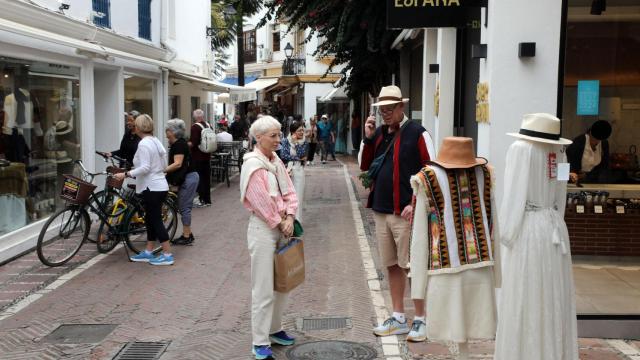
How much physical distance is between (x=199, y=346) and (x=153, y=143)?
3803mm

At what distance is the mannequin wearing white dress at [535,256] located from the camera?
187 inches

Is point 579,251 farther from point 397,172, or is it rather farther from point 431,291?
point 431,291

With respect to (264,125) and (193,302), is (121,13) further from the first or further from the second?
(264,125)

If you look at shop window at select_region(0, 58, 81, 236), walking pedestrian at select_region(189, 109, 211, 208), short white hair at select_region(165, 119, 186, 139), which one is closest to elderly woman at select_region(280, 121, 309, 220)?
short white hair at select_region(165, 119, 186, 139)

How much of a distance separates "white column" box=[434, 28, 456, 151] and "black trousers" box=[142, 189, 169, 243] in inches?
155

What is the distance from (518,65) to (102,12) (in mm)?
10148

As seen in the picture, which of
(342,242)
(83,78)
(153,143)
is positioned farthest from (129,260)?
(83,78)

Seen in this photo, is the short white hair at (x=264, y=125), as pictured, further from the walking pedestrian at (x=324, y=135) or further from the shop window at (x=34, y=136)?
the walking pedestrian at (x=324, y=135)

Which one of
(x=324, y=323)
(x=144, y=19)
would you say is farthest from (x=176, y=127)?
(x=144, y=19)

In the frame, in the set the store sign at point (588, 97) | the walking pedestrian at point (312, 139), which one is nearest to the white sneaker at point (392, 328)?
the store sign at point (588, 97)

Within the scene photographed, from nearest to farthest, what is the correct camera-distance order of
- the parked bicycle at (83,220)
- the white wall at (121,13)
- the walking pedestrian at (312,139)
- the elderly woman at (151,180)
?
the parked bicycle at (83,220) < the elderly woman at (151,180) < the white wall at (121,13) < the walking pedestrian at (312,139)

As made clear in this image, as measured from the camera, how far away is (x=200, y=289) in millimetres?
8219

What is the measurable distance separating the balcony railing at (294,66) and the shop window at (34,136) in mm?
27357

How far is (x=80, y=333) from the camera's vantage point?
6668mm
